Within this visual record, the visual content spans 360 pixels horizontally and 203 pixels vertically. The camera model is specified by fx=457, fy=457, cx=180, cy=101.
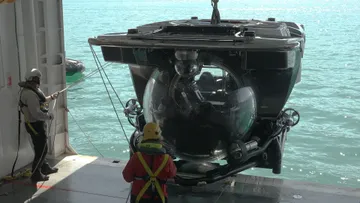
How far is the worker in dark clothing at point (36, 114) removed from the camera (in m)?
5.90

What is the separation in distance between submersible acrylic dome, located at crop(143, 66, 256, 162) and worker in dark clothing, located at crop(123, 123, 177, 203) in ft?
2.41

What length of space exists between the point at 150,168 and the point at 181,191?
185 cm

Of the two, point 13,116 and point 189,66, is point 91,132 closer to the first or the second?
point 13,116

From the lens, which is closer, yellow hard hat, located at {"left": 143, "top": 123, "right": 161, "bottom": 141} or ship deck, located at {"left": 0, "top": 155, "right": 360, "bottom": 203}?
yellow hard hat, located at {"left": 143, "top": 123, "right": 161, "bottom": 141}

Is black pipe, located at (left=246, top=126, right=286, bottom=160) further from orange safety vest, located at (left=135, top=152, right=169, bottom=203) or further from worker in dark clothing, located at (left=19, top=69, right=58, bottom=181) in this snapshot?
worker in dark clothing, located at (left=19, top=69, right=58, bottom=181)

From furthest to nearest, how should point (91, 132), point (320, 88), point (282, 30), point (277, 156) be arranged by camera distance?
point (320, 88)
point (91, 132)
point (277, 156)
point (282, 30)

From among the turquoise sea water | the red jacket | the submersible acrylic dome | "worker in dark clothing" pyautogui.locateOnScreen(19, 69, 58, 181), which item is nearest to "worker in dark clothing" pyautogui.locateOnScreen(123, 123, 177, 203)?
the red jacket

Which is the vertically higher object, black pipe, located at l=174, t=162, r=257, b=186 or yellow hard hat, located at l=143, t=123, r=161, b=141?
yellow hard hat, located at l=143, t=123, r=161, b=141

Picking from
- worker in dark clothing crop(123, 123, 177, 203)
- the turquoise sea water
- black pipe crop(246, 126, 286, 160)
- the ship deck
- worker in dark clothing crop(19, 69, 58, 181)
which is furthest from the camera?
the turquoise sea water

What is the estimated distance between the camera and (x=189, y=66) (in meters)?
4.61

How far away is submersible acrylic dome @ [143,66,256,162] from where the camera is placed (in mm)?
4832

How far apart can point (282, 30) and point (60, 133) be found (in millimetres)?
4084

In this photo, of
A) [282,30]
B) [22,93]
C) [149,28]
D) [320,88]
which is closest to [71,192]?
[22,93]

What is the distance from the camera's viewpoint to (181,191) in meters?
5.88
